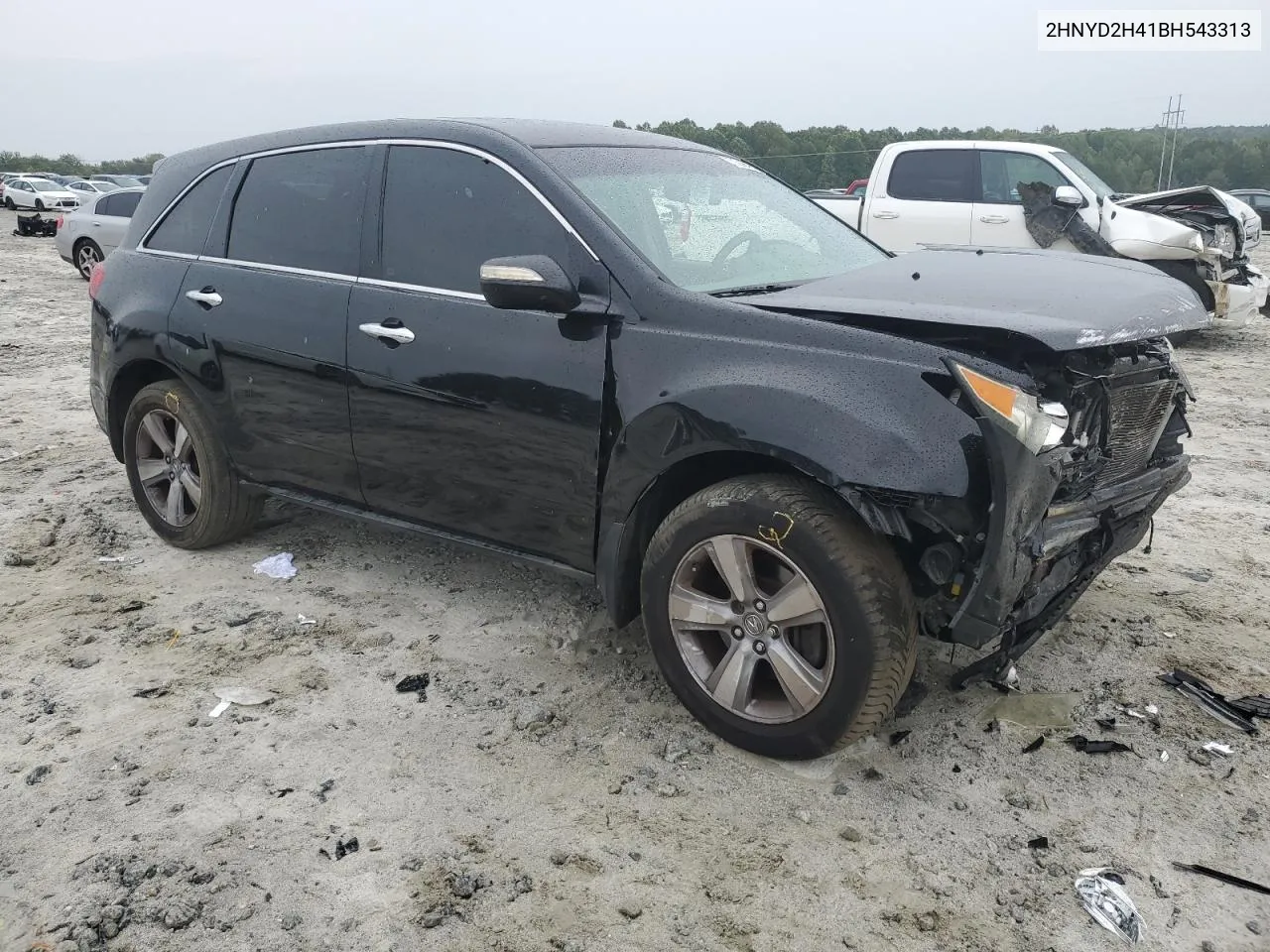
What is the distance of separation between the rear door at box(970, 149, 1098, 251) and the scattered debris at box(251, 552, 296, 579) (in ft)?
25.3

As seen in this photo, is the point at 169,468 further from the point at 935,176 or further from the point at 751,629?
the point at 935,176

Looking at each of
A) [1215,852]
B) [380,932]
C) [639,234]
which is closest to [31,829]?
[380,932]

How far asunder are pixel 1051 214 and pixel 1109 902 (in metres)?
8.56

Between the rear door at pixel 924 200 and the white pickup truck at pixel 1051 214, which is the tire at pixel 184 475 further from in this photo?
the rear door at pixel 924 200

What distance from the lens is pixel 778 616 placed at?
282cm

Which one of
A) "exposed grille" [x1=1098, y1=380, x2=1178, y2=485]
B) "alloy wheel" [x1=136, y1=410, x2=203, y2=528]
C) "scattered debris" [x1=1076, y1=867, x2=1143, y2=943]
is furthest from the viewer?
"alloy wheel" [x1=136, y1=410, x2=203, y2=528]

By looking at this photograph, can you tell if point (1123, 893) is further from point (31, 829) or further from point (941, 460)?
point (31, 829)

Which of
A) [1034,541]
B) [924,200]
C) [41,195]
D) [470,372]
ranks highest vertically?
[41,195]

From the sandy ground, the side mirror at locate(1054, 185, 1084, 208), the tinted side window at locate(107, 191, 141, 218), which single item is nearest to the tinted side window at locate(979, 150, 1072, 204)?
the side mirror at locate(1054, 185, 1084, 208)

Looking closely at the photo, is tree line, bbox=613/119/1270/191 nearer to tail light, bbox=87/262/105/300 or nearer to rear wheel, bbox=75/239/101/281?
rear wheel, bbox=75/239/101/281

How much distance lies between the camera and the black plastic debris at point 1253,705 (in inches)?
125

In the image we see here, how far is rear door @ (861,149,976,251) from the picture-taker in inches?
391

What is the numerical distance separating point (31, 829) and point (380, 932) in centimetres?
111

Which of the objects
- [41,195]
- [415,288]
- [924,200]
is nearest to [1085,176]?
[924,200]
